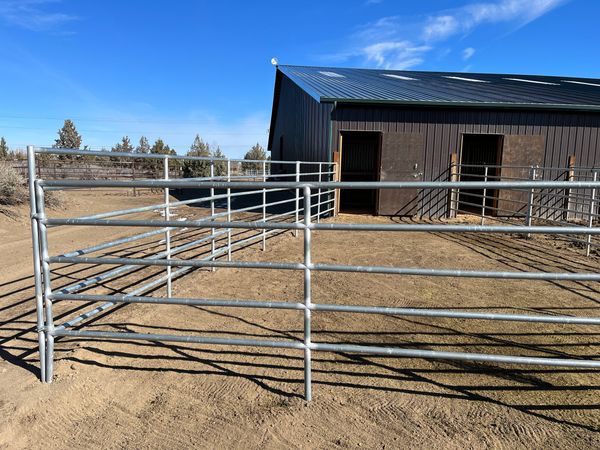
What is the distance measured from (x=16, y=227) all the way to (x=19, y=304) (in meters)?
6.88

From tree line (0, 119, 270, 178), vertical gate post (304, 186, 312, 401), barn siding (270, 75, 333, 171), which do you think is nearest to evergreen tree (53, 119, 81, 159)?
tree line (0, 119, 270, 178)

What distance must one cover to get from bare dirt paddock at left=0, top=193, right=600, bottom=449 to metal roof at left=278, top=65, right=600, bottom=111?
23.1 feet

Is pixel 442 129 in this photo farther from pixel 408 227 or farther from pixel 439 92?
pixel 408 227

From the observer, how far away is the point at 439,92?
1226 cm

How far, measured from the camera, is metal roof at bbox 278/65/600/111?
1081cm

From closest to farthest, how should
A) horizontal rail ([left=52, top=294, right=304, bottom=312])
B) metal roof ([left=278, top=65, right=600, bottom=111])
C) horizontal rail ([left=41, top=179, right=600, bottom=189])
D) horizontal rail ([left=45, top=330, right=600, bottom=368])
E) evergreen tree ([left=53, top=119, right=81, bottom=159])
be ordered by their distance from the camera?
horizontal rail ([left=41, top=179, right=600, bottom=189]), horizontal rail ([left=45, top=330, right=600, bottom=368]), horizontal rail ([left=52, top=294, right=304, bottom=312]), metal roof ([left=278, top=65, right=600, bottom=111]), evergreen tree ([left=53, top=119, right=81, bottom=159])

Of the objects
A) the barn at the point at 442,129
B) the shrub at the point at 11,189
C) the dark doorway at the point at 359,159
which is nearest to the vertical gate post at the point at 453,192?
the barn at the point at 442,129

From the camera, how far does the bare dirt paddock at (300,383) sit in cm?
243

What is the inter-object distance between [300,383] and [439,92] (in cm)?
1125

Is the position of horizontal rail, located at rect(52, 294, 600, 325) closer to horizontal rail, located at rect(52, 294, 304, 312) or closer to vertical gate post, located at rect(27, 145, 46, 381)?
horizontal rail, located at rect(52, 294, 304, 312)

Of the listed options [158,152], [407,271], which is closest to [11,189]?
[407,271]

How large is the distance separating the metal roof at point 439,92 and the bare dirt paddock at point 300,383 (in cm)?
704

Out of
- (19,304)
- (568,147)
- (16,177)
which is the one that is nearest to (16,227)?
(16,177)

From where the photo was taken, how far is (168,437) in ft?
7.93
